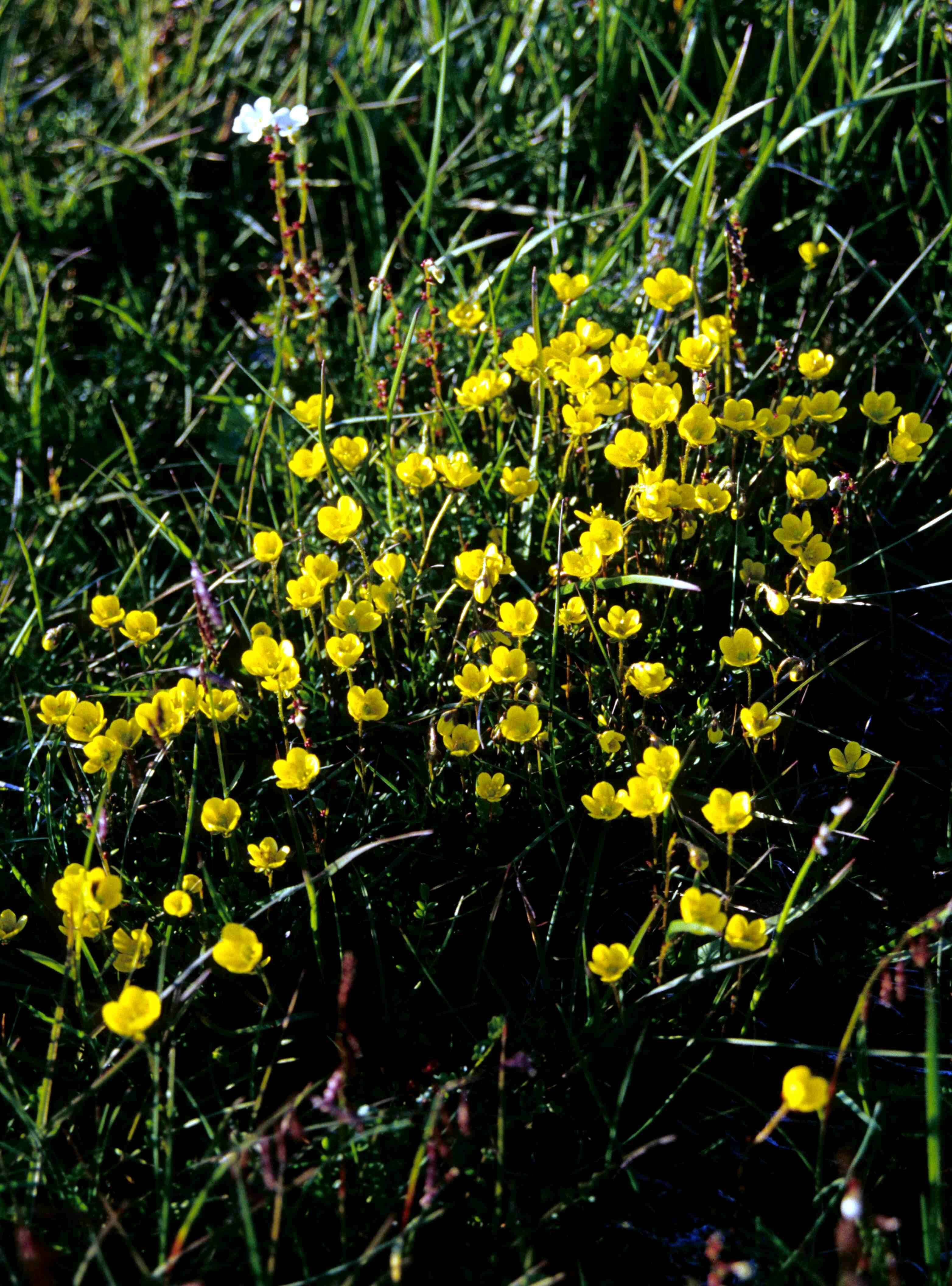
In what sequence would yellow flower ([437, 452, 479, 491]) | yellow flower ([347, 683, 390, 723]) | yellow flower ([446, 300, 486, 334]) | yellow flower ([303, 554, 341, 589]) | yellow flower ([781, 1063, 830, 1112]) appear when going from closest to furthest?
yellow flower ([781, 1063, 830, 1112])
yellow flower ([347, 683, 390, 723])
yellow flower ([303, 554, 341, 589])
yellow flower ([437, 452, 479, 491])
yellow flower ([446, 300, 486, 334])

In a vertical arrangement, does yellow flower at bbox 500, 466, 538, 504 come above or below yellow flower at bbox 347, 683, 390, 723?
above

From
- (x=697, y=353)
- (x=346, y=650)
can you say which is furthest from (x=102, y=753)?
(x=697, y=353)

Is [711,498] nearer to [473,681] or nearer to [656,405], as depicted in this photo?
[656,405]

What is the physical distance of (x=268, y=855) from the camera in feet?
6.16

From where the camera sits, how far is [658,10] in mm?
3307

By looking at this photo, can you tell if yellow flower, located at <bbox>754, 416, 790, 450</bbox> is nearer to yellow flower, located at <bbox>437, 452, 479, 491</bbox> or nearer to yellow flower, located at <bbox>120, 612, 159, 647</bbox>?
yellow flower, located at <bbox>437, 452, 479, 491</bbox>

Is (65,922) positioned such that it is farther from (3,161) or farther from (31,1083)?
(3,161)

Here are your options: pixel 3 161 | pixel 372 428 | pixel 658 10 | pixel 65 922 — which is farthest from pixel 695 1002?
pixel 3 161

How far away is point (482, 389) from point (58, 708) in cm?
110

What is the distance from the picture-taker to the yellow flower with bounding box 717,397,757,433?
2.11 m

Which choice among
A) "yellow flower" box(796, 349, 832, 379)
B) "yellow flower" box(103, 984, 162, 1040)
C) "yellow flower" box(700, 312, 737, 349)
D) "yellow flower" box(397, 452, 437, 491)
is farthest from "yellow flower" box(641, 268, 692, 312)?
"yellow flower" box(103, 984, 162, 1040)

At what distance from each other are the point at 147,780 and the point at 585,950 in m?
0.88

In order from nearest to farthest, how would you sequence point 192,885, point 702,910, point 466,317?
point 702,910
point 192,885
point 466,317

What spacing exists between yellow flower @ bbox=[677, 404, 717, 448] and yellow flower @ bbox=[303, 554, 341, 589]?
74cm
